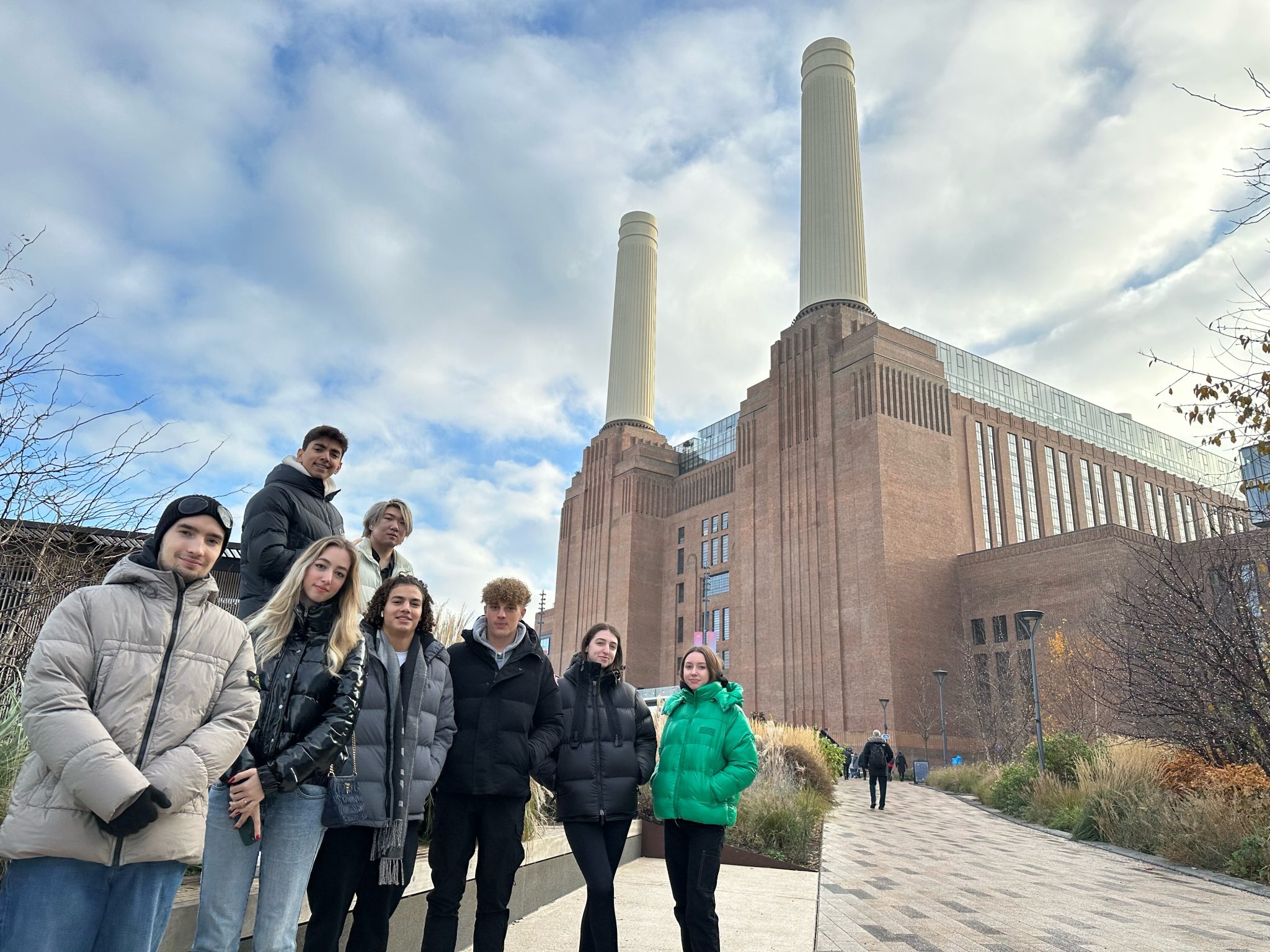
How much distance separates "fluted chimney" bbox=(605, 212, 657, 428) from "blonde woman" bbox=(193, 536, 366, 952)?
3112 inches

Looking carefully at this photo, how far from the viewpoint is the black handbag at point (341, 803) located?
3.20m

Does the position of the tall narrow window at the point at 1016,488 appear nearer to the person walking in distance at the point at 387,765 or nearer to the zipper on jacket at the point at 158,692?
the person walking in distance at the point at 387,765

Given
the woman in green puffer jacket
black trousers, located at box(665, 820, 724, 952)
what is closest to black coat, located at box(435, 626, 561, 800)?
the woman in green puffer jacket

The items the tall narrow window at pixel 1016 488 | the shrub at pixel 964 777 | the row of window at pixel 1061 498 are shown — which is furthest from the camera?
the tall narrow window at pixel 1016 488

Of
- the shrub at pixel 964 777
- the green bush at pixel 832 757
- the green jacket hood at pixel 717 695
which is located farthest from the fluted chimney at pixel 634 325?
the green jacket hood at pixel 717 695

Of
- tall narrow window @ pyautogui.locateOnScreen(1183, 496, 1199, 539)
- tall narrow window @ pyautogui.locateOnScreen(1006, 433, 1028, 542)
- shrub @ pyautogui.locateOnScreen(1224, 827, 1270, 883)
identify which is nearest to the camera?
shrub @ pyautogui.locateOnScreen(1224, 827, 1270, 883)

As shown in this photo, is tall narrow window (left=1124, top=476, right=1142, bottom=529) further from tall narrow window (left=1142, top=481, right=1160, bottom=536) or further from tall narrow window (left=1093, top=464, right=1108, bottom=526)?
tall narrow window (left=1093, top=464, right=1108, bottom=526)

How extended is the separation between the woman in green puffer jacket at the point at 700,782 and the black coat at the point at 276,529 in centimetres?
216

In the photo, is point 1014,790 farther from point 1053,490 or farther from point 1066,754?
point 1053,490

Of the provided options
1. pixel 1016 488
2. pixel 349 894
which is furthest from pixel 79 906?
pixel 1016 488

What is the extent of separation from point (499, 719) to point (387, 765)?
685 mm

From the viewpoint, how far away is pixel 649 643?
68062 millimetres

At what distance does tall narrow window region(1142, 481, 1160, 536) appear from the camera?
2591 inches

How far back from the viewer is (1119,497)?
210 feet
